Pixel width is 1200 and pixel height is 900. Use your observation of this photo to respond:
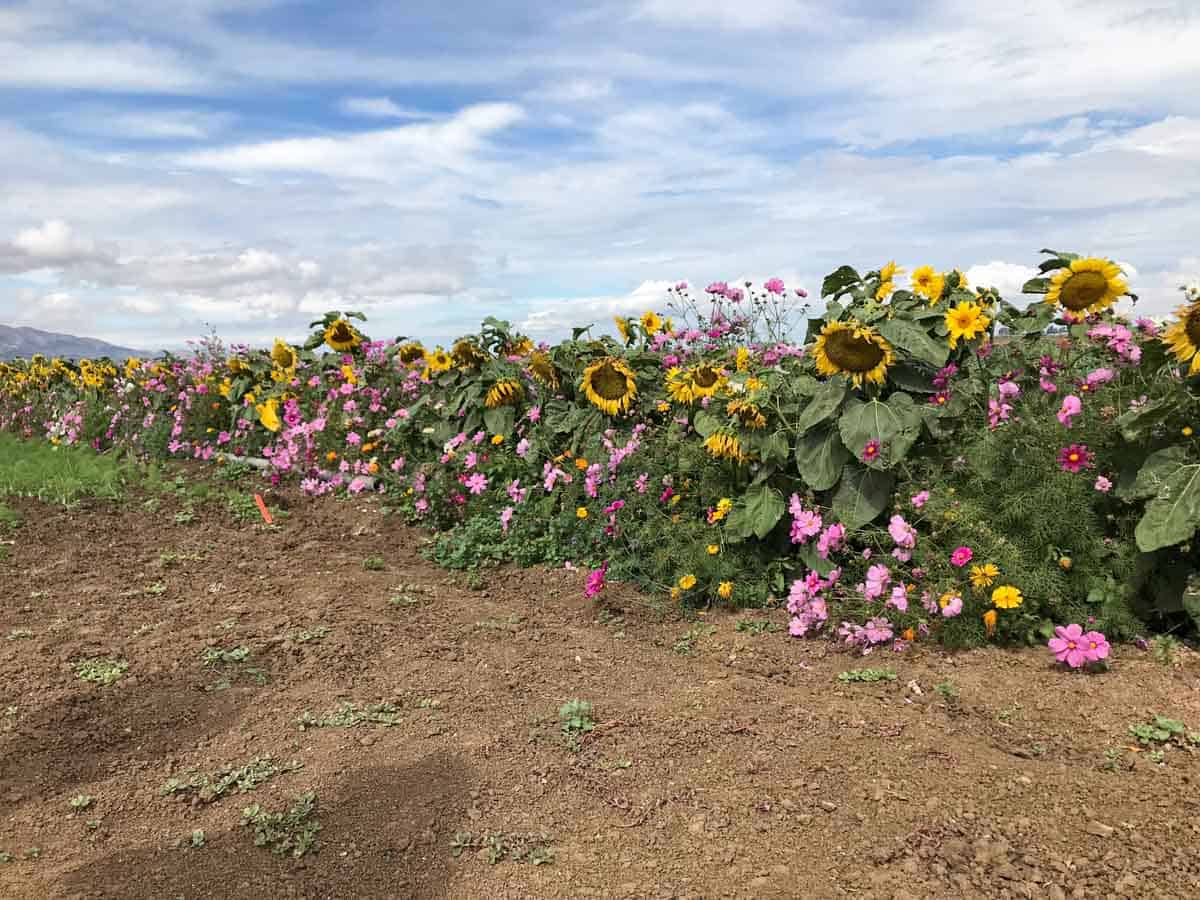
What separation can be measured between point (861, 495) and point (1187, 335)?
128cm

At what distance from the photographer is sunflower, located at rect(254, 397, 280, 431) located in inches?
314

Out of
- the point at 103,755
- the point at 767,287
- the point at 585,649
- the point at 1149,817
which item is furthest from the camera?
the point at 767,287

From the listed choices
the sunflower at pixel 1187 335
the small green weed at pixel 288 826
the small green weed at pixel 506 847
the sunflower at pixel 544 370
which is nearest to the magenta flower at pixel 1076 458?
the sunflower at pixel 1187 335

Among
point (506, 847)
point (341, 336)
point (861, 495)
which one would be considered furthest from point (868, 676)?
point (341, 336)

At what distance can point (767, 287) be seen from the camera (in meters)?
5.38

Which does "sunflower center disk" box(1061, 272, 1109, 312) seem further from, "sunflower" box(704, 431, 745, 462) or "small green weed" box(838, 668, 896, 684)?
"small green weed" box(838, 668, 896, 684)

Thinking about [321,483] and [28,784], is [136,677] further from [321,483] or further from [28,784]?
[321,483]

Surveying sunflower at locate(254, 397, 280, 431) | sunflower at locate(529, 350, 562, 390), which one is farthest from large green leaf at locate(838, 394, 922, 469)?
sunflower at locate(254, 397, 280, 431)

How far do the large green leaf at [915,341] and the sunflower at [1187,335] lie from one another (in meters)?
0.84

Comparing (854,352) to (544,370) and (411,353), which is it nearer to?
(544,370)

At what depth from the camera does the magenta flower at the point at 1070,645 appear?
309 centimetres

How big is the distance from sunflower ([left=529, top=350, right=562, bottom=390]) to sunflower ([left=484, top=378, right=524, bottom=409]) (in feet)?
0.50

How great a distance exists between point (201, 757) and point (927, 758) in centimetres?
233

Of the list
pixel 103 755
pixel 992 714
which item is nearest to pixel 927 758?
pixel 992 714
